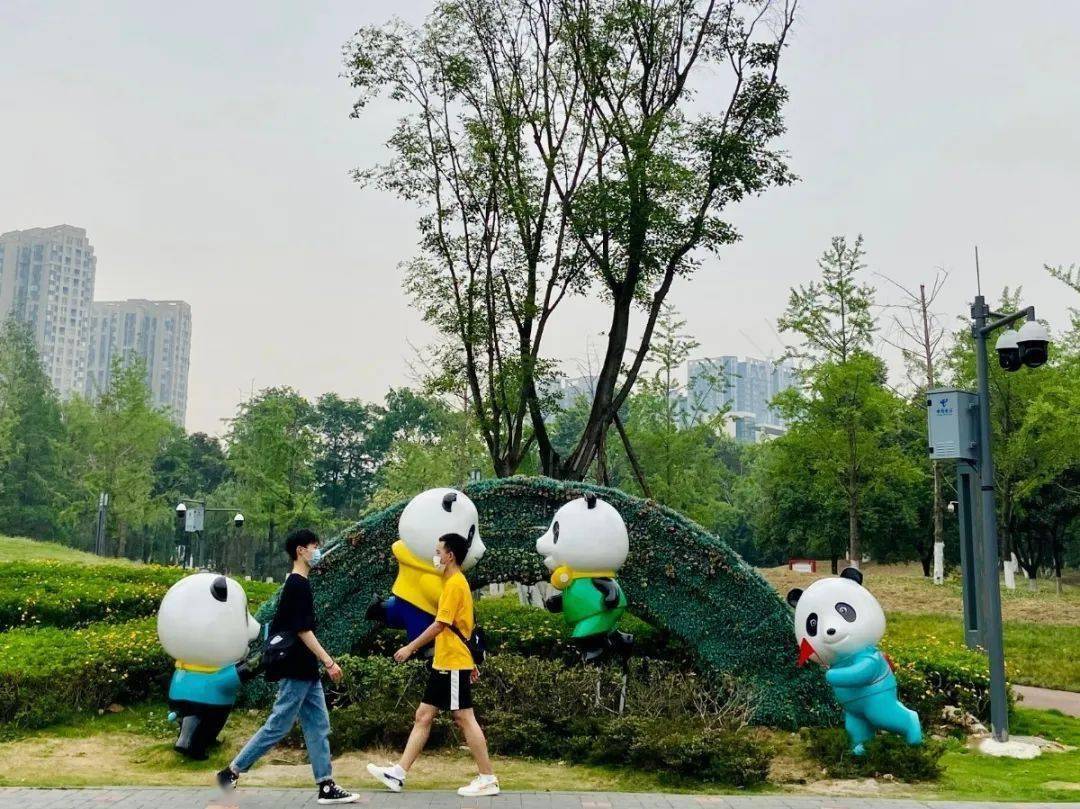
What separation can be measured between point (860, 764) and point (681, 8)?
480 inches

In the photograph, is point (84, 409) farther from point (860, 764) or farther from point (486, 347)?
point (860, 764)

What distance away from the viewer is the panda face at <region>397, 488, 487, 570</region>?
7129 millimetres

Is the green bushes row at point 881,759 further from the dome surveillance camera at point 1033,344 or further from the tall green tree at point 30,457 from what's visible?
the tall green tree at point 30,457

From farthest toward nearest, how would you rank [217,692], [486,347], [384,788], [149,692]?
1. [486,347]
2. [149,692]
3. [217,692]
4. [384,788]

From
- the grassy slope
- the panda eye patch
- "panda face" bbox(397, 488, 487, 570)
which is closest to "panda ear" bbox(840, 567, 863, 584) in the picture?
the panda eye patch

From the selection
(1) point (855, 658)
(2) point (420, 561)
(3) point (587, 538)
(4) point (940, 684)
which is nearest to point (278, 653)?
(2) point (420, 561)

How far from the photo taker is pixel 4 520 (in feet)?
141

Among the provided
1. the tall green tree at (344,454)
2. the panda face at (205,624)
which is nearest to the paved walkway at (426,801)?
the panda face at (205,624)

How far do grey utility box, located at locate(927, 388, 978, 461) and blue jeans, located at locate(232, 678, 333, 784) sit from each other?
Result: 597cm

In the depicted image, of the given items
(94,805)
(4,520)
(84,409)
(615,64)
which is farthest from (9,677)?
(4,520)

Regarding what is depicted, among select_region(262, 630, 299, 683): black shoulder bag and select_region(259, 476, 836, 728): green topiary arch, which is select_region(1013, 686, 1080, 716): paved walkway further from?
select_region(262, 630, 299, 683): black shoulder bag

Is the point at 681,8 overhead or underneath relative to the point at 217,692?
overhead

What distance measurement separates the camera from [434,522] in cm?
715

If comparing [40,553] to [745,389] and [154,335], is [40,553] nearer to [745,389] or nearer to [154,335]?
[154,335]
